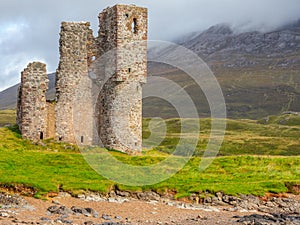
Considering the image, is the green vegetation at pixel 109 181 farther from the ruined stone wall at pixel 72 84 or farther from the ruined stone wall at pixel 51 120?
the ruined stone wall at pixel 72 84

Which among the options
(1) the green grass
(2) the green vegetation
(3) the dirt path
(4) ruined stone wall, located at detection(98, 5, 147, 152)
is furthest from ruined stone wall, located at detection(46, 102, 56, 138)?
(1) the green grass

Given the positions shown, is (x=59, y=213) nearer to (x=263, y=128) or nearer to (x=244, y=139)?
(x=244, y=139)

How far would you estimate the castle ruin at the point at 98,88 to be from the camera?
43.1 metres

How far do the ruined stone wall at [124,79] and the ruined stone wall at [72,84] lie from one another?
1.86m

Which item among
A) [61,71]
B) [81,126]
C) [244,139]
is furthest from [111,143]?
[244,139]

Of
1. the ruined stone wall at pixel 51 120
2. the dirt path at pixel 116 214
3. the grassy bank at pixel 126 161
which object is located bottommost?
the dirt path at pixel 116 214

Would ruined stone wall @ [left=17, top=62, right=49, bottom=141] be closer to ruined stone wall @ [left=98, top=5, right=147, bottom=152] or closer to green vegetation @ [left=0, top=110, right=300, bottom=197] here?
green vegetation @ [left=0, top=110, right=300, bottom=197]

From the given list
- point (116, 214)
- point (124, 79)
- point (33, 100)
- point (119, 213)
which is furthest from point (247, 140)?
point (116, 214)

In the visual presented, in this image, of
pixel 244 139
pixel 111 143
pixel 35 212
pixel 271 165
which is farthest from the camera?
pixel 244 139

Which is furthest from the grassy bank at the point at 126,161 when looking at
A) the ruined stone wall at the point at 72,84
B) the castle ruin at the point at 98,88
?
the ruined stone wall at the point at 72,84

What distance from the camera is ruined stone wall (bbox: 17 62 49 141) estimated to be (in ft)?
138

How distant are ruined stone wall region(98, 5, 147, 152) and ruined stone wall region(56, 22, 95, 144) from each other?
1.86 m

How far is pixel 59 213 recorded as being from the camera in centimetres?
2381

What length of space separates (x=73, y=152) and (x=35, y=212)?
16.7m
